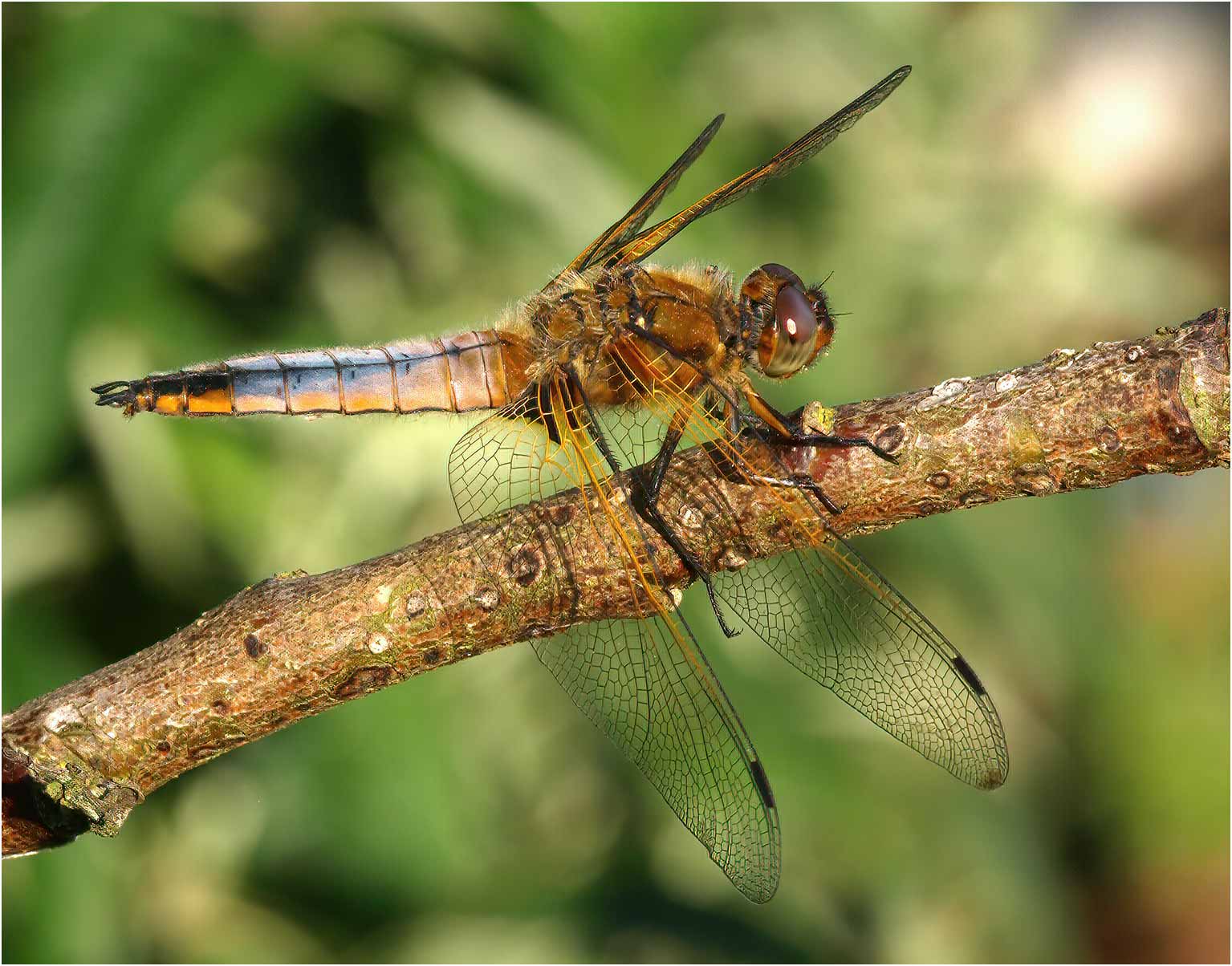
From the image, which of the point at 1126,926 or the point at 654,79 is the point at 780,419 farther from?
the point at 1126,926

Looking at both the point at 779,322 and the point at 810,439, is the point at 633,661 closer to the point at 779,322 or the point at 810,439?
the point at 810,439

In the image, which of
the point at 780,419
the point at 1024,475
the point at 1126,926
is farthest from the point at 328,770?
the point at 1126,926

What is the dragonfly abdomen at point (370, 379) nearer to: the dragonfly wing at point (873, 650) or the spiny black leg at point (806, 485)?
the dragonfly wing at point (873, 650)

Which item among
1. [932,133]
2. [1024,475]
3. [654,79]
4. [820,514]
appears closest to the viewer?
[1024,475]

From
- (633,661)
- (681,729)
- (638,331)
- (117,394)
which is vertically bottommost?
(681,729)

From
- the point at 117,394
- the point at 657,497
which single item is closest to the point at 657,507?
the point at 657,497

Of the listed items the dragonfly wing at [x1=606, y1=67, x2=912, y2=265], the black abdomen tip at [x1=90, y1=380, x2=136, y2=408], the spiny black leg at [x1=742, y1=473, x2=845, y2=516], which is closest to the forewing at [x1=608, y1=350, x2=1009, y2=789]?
the spiny black leg at [x1=742, y1=473, x2=845, y2=516]
